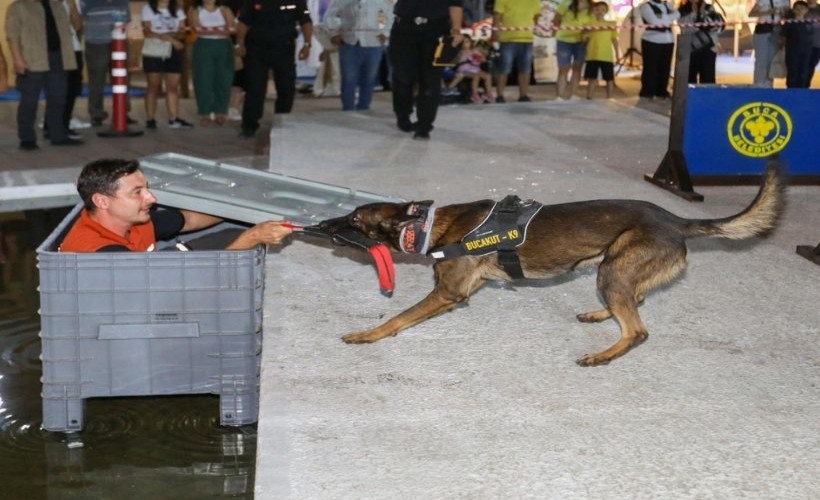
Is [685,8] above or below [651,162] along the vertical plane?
above

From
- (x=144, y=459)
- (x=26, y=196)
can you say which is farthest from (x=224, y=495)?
(x=26, y=196)

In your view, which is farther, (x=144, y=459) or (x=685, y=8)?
(x=685, y=8)

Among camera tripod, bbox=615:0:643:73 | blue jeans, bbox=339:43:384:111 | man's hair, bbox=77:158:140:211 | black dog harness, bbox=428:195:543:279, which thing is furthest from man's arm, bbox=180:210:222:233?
camera tripod, bbox=615:0:643:73


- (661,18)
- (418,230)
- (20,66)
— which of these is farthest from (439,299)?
(661,18)

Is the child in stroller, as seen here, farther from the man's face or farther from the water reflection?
the man's face

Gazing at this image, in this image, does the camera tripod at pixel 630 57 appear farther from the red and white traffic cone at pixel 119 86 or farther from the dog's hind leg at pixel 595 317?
the dog's hind leg at pixel 595 317

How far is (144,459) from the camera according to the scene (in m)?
4.31

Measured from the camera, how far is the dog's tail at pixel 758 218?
4.60 m

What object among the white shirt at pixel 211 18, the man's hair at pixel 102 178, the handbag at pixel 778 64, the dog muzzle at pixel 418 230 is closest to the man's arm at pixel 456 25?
the white shirt at pixel 211 18

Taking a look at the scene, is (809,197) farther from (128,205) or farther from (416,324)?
(128,205)

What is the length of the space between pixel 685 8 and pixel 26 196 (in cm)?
915

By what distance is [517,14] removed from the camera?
13.6m

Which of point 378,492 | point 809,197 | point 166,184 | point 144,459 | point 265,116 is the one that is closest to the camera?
point 378,492

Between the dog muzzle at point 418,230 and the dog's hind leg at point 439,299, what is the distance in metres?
0.13
